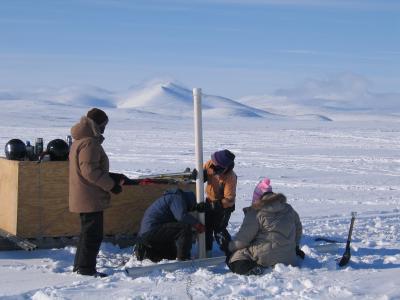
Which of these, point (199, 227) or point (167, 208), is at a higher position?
point (167, 208)

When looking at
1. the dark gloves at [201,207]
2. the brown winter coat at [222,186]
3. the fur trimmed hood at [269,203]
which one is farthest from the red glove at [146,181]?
the fur trimmed hood at [269,203]

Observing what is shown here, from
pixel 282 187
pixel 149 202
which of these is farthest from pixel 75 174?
pixel 282 187

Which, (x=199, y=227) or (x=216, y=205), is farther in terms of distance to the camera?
(x=216, y=205)

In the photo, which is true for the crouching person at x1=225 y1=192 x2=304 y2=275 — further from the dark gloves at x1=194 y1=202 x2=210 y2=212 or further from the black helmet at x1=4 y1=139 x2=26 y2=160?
the black helmet at x1=4 y1=139 x2=26 y2=160

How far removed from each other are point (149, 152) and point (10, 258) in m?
15.6

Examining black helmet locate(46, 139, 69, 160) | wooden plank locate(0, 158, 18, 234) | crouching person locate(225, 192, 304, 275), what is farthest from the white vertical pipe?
wooden plank locate(0, 158, 18, 234)

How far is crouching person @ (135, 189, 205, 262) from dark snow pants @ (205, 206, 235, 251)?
1.42 feet

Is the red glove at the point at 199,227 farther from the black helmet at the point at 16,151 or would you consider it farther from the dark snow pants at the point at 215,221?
the black helmet at the point at 16,151

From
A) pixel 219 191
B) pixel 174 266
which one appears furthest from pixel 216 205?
pixel 174 266

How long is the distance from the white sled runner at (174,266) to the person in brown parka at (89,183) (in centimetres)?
29

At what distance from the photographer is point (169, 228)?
6.52 m

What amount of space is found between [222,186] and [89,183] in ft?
5.01

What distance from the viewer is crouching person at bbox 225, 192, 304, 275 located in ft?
19.6

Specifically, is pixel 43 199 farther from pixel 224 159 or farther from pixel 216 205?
pixel 224 159
